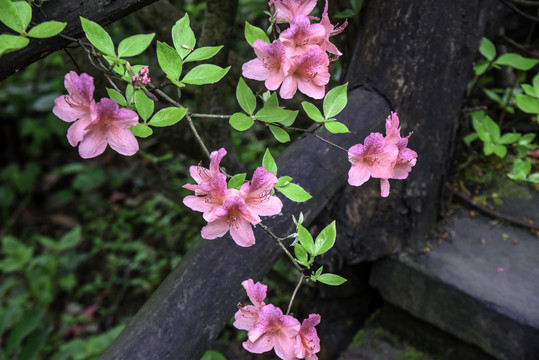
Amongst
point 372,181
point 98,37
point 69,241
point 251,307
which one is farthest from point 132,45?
point 69,241

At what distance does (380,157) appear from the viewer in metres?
0.79

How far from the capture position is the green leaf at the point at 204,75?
30.2 inches

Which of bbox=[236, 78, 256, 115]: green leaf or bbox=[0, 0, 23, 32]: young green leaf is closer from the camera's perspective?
bbox=[0, 0, 23, 32]: young green leaf

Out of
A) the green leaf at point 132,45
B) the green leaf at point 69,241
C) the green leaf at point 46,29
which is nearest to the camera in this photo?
the green leaf at point 46,29

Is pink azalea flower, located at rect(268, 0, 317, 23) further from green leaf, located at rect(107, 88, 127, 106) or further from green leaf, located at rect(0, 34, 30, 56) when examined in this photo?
green leaf, located at rect(0, 34, 30, 56)

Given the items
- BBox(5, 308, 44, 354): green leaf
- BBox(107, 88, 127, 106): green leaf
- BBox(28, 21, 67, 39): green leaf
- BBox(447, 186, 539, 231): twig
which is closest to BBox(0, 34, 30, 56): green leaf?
BBox(28, 21, 67, 39): green leaf

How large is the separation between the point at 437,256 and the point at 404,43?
2.37 feet

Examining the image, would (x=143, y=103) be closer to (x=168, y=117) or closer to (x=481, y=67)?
(x=168, y=117)

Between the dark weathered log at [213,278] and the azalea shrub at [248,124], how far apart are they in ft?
0.94

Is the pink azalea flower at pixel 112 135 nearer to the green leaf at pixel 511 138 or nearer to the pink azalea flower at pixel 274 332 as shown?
the pink azalea flower at pixel 274 332

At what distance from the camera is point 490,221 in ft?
5.17

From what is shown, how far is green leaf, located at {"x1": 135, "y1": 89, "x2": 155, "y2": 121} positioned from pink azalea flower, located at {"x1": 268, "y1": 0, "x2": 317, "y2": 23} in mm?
304

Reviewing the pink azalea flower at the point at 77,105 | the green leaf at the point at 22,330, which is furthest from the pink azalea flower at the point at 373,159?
the green leaf at the point at 22,330

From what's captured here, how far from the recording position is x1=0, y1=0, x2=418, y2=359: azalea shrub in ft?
2.25
